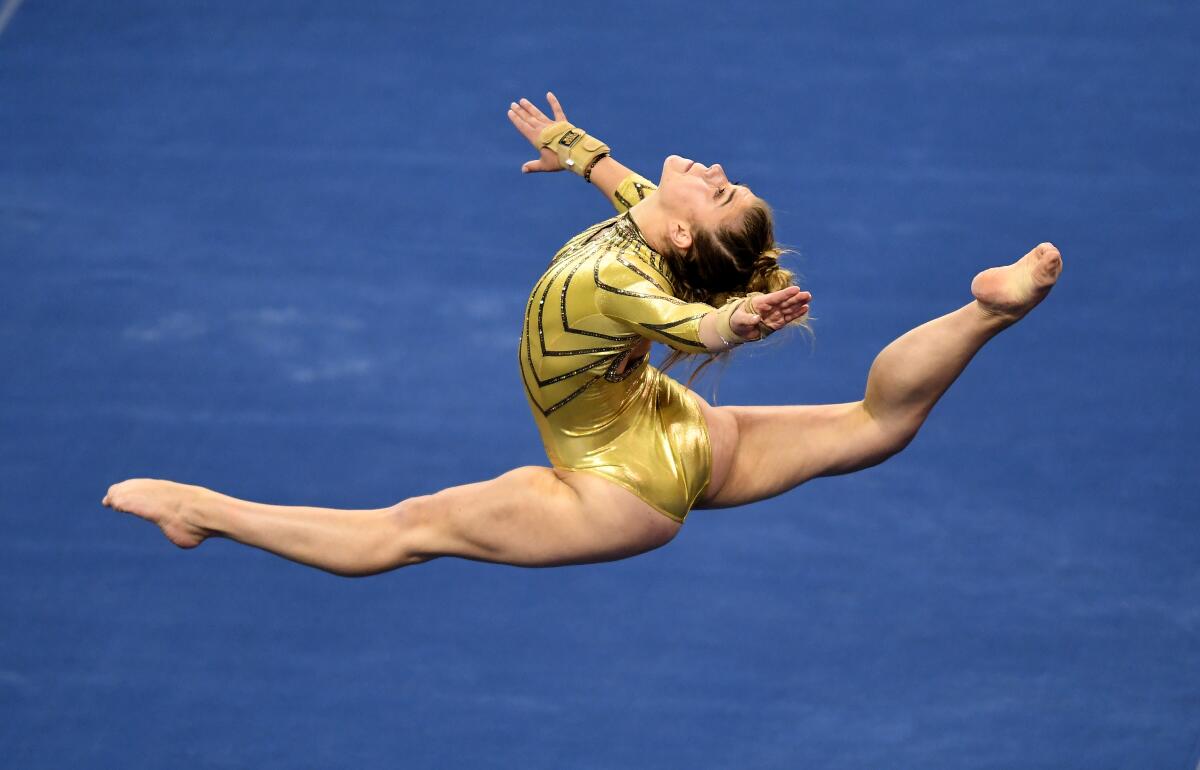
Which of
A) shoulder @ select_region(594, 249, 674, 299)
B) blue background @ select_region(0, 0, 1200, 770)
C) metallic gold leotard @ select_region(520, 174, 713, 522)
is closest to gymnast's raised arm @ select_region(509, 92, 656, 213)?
metallic gold leotard @ select_region(520, 174, 713, 522)

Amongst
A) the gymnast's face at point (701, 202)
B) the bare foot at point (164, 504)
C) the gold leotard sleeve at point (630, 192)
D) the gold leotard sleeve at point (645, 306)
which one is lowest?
the bare foot at point (164, 504)

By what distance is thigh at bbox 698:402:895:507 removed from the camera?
439 cm

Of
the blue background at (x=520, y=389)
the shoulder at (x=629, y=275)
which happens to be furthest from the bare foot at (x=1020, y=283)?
the blue background at (x=520, y=389)

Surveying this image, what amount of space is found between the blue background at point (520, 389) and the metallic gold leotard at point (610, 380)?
4.03 feet

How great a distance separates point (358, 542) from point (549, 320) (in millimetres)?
680

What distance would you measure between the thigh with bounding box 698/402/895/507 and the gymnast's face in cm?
51

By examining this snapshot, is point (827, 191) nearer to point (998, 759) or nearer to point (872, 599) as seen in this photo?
point (872, 599)

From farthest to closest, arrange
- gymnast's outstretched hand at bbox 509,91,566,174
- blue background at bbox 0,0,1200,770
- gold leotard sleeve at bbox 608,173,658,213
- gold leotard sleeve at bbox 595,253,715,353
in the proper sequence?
blue background at bbox 0,0,1200,770 → gymnast's outstretched hand at bbox 509,91,566,174 → gold leotard sleeve at bbox 608,173,658,213 → gold leotard sleeve at bbox 595,253,715,353

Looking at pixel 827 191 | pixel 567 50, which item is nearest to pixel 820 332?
pixel 827 191

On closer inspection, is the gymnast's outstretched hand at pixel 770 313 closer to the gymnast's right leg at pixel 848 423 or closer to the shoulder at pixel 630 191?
the gymnast's right leg at pixel 848 423

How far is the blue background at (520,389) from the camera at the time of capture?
17.5ft

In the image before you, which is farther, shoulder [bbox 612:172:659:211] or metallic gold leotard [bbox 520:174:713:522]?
shoulder [bbox 612:172:659:211]

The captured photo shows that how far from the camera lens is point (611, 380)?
4195mm

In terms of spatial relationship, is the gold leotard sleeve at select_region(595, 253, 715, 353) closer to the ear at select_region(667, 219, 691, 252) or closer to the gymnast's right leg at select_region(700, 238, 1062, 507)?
the ear at select_region(667, 219, 691, 252)
